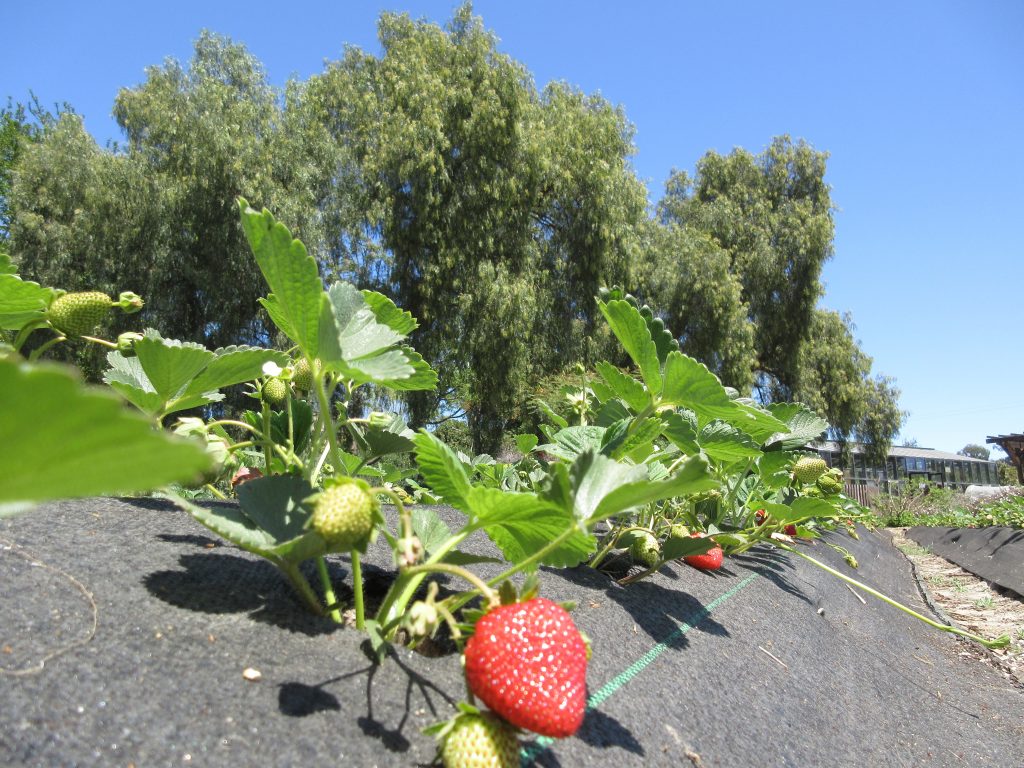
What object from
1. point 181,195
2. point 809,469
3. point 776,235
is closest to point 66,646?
point 809,469

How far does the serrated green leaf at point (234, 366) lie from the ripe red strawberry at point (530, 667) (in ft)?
1.66

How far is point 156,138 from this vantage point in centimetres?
1150

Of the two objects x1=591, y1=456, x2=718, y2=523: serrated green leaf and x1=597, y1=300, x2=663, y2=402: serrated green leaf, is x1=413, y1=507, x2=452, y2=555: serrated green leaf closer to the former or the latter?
x1=591, y1=456, x2=718, y2=523: serrated green leaf

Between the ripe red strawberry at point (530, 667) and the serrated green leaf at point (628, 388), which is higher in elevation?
the serrated green leaf at point (628, 388)

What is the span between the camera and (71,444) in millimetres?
232

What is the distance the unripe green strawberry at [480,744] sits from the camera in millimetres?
532

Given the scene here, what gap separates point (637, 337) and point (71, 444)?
3.14 ft

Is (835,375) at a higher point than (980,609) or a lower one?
higher

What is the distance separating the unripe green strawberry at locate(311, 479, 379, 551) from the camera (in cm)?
56

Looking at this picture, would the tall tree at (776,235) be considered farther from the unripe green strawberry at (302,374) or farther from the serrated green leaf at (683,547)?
the unripe green strawberry at (302,374)

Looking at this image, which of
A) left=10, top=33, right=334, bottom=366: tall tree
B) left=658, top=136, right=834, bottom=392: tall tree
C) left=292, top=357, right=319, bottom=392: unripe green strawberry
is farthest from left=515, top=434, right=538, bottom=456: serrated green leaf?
left=658, top=136, right=834, bottom=392: tall tree

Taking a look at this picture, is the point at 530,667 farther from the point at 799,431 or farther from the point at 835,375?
the point at 835,375

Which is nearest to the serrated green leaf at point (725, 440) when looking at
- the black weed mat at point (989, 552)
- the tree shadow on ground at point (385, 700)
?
the tree shadow on ground at point (385, 700)

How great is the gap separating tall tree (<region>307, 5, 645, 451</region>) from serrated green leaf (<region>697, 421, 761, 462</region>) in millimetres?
9351
